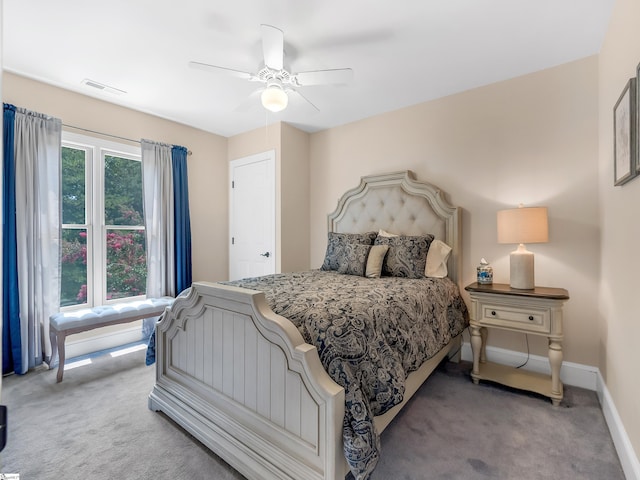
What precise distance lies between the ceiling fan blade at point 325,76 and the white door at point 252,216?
1.69 metres

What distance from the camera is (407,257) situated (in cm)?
306

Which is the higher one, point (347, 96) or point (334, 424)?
point (347, 96)

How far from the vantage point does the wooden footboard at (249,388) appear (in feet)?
5.13

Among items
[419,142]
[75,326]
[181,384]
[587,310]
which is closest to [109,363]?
[75,326]

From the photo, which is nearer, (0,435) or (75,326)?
(0,435)

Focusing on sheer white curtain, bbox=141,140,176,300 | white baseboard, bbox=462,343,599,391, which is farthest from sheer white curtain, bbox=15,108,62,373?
white baseboard, bbox=462,343,599,391

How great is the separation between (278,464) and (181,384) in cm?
91

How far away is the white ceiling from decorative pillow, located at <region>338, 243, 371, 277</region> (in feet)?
4.88

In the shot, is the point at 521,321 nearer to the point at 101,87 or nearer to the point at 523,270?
the point at 523,270

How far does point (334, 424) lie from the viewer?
150 cm

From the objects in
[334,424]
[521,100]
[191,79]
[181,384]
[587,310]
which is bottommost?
[181,384]

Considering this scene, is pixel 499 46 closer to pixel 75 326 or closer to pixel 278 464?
pixel 278 464

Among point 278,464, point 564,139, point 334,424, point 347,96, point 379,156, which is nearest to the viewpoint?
point 334,424

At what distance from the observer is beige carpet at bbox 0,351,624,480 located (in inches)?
71.8
